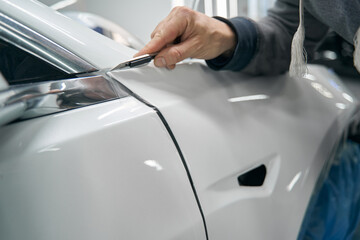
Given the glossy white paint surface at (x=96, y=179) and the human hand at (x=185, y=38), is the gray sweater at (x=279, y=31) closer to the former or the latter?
the human hand at (x=185, y=38)

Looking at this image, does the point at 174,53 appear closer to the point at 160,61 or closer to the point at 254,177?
the point at 160,61

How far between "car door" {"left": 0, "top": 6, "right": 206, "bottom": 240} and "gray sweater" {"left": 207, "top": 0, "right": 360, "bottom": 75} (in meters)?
0.36

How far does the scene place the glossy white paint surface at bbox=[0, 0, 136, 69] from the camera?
58 cm

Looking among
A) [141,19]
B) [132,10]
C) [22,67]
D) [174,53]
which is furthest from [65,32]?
[132,10]

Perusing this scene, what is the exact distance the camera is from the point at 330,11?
0.76 metres

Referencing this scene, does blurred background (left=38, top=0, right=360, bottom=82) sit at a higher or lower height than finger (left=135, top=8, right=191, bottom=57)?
lower

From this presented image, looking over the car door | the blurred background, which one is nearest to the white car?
the car door

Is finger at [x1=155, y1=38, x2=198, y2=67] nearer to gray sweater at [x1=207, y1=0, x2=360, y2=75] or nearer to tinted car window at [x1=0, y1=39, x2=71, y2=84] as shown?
gray sweater at [x1=207, y1=0, x2=360, y2=75]

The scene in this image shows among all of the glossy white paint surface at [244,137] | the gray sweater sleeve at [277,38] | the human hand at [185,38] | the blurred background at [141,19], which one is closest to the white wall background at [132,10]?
the blurred background at [141,19]

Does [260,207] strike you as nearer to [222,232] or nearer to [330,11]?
[222,232]

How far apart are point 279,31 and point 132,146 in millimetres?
672

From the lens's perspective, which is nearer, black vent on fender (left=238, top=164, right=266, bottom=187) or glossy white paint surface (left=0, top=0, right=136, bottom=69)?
glossy white paint surface (left=0, top=0, right=136, bottom=69)

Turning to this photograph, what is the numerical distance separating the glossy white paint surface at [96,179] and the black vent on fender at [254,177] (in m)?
0.20

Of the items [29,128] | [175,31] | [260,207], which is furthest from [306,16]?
[29,128]
